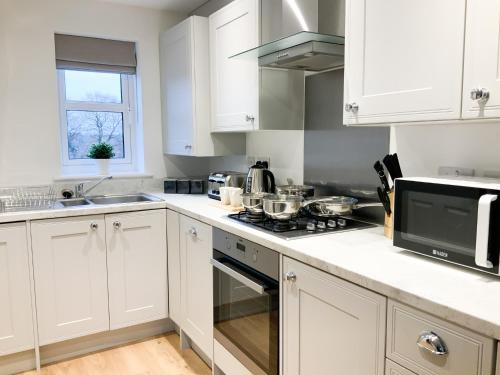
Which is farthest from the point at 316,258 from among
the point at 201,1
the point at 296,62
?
the point at 201,1

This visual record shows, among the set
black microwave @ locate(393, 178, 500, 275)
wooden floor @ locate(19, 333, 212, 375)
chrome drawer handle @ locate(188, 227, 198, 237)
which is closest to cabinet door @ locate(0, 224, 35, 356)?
wooden floor @ locate(19, 333, 212, 375)

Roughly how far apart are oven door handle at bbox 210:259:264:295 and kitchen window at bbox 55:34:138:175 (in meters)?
1.63

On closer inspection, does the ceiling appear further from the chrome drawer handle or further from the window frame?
the chrome drawer handle

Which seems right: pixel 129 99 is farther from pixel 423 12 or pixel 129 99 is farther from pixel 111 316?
pixel 423 12

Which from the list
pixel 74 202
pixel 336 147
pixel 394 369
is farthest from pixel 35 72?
pixel 394 369

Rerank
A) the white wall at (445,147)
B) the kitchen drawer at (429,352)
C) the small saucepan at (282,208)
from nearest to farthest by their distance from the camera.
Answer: the kitchen drawer at (429,352) → the white wall at (445,147) → the small saucepan at (282,208)

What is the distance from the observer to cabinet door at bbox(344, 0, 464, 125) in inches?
48.8

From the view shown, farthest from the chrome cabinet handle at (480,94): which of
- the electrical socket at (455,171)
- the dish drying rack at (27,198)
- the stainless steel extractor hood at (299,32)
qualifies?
the dish drying rack at (27,198)

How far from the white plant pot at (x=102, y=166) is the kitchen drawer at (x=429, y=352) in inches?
99.4

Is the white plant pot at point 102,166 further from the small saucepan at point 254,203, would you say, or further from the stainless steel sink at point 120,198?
the small saucepan at point 254,203

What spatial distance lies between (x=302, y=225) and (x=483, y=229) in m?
0.85

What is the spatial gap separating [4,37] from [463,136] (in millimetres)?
2849

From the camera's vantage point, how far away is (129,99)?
3.28 meters

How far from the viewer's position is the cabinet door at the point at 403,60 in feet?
4.07
